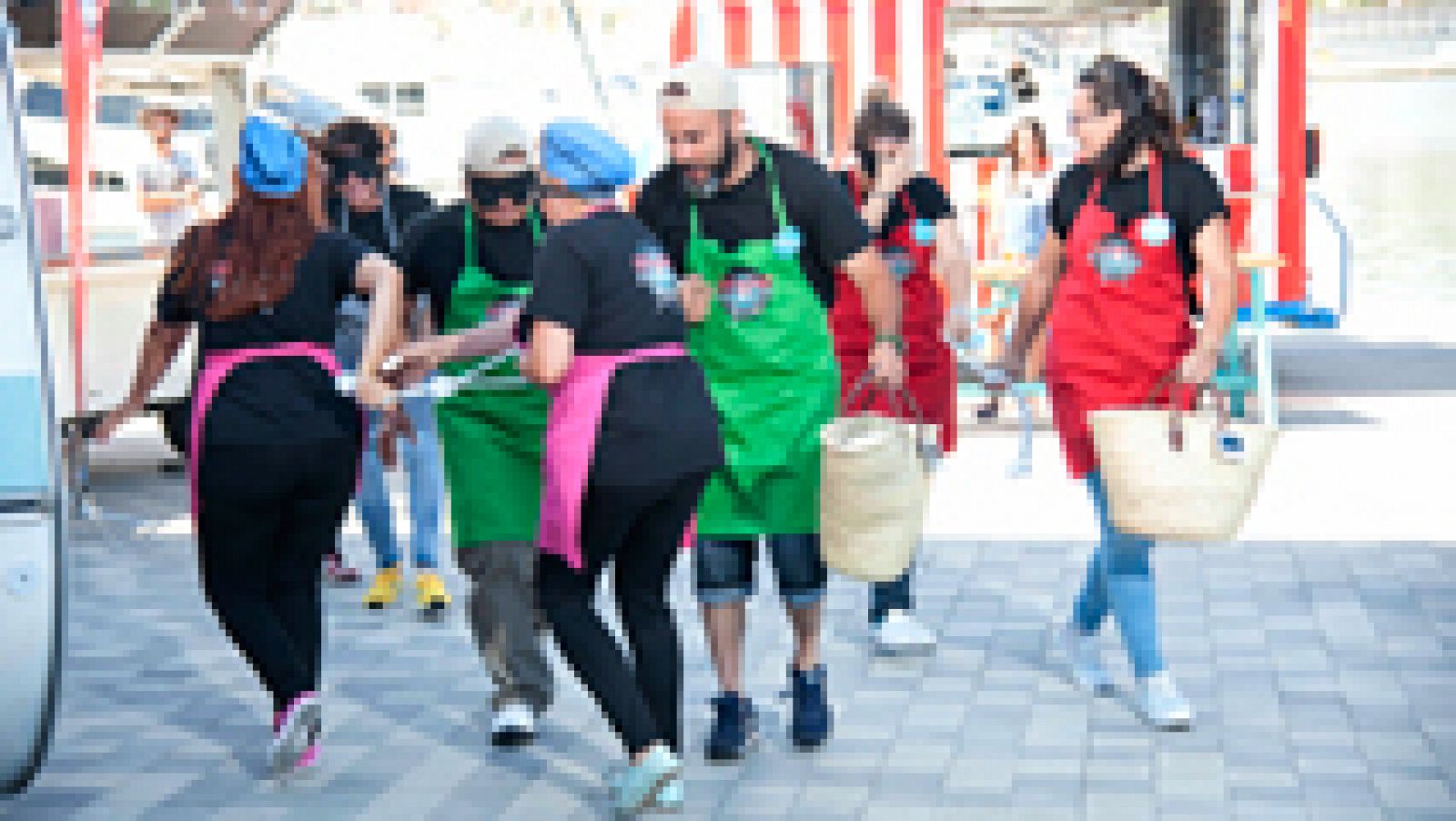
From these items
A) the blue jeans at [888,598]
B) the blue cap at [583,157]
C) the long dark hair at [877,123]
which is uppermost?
the long dark hair at [877,123]

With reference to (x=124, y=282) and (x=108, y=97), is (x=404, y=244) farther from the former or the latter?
(x=108, y=97)

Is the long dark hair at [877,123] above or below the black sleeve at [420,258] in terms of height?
above

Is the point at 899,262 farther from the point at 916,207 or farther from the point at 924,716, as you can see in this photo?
the point at 924,716

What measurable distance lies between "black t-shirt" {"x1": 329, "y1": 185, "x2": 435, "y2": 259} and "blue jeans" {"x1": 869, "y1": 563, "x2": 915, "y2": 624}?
5.99 ft

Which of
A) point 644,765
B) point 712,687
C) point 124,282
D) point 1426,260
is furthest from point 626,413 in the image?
point 1426,260

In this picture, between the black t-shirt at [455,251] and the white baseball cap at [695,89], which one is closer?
the white baseball cap at [695,89]

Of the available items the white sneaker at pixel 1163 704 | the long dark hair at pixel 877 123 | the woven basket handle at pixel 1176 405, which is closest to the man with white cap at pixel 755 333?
the woven basket handle at pixel 1176 405

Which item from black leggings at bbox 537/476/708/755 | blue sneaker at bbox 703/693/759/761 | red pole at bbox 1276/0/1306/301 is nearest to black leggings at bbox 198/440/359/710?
black leggings at bbox 537/476/708/755

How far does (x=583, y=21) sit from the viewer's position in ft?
36.3

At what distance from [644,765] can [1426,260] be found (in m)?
18.9

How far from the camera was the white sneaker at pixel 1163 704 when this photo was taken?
5777 mm

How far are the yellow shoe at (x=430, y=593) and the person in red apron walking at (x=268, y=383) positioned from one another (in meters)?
1.91

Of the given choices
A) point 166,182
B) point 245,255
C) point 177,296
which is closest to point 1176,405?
point 245,255

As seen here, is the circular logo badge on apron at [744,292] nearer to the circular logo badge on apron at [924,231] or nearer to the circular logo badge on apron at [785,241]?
the circular logo badge on apron at [785,241]
